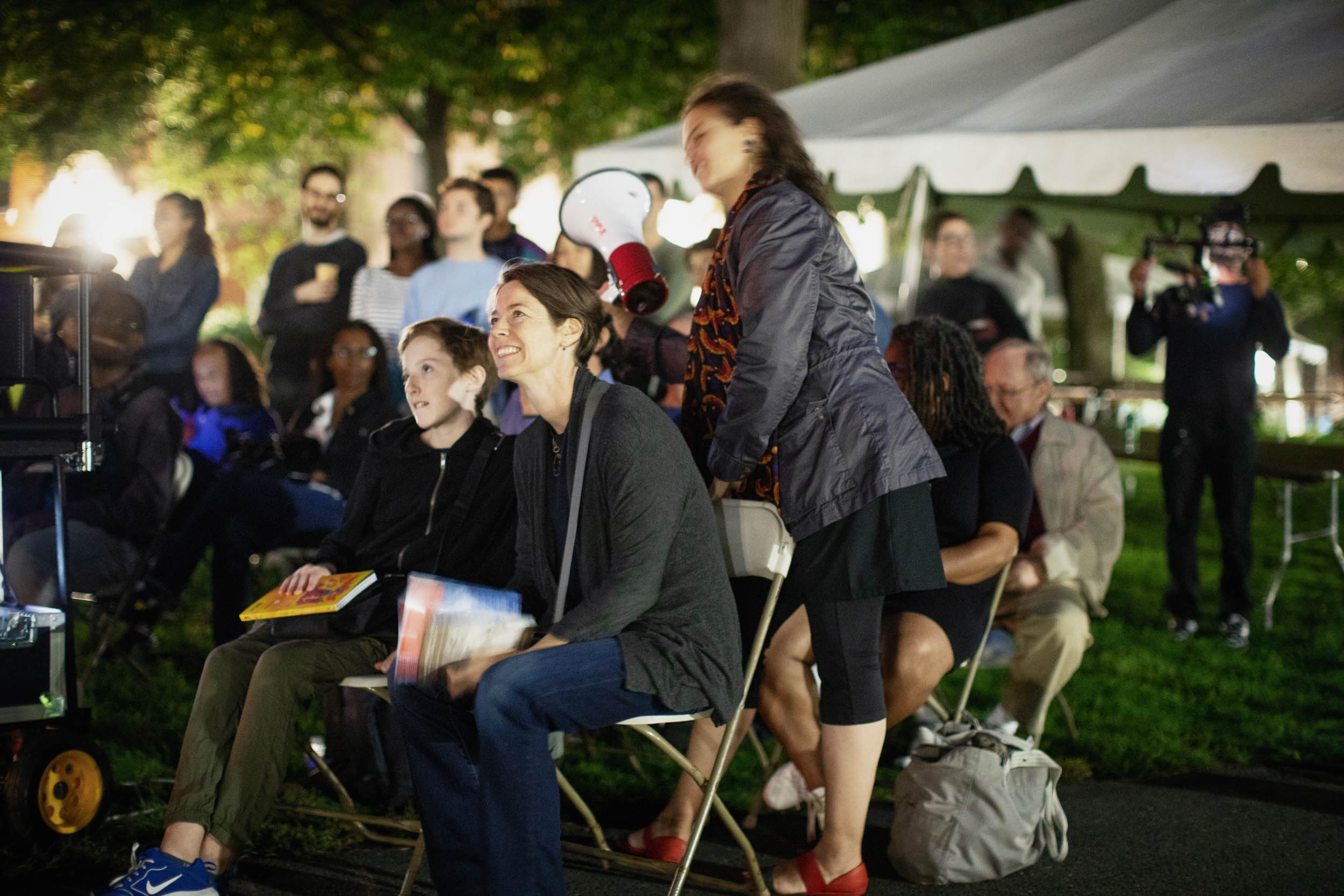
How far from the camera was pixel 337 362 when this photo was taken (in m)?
5.44

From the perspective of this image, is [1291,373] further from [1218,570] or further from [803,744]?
[803,744]

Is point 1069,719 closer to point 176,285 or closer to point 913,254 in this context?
point 913,254

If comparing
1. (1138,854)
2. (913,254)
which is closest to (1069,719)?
(1138,854)

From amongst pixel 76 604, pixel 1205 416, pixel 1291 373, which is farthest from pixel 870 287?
pixel 1291 373

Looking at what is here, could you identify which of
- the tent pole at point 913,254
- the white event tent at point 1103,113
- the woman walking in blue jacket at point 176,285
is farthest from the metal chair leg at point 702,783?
the tent pole at point 913,254

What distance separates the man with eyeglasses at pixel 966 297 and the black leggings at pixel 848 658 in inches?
135

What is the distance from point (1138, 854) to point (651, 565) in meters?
1.82

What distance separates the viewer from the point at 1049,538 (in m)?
4.19

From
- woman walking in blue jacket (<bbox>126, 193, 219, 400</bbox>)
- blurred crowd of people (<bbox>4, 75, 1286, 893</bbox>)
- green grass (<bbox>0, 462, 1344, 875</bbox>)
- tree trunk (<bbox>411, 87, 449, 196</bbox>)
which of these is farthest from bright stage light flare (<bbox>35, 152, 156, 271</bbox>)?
tree trunk (<bbox>411, 87, 449, 196</bbox>)

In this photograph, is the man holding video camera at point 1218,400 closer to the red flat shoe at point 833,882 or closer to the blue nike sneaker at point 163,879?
the red flat shoe at point 833,882

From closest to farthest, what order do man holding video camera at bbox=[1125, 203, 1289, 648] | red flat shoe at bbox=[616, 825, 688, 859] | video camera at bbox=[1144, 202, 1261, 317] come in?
1. red flat shoe at bbox=[616, 825, 688, 859]
2. video camera at bbox=[1144, 202, 1261, 317]
3. man holding video camera at bbox=[1125, 203, 1289, 648]

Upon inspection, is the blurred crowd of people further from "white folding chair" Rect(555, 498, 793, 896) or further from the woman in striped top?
the woman in striped top

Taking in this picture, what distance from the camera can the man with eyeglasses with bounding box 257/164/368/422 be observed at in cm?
648

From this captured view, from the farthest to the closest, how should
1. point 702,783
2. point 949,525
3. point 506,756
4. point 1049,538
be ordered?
point 1049,538
point 949,525
point 702,783
point 506,756
